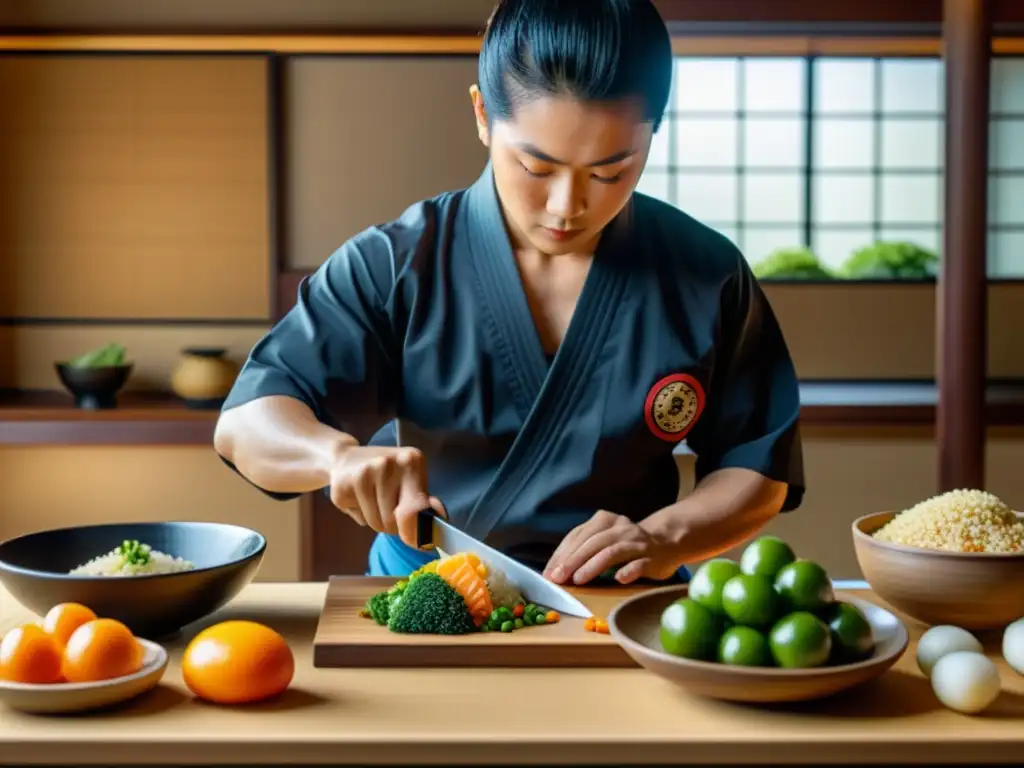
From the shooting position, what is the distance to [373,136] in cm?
474

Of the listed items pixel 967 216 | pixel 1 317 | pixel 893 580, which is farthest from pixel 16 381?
pixel 893 580

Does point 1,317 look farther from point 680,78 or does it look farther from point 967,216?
point 967,216

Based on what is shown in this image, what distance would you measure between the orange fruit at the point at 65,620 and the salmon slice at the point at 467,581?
0.40 m

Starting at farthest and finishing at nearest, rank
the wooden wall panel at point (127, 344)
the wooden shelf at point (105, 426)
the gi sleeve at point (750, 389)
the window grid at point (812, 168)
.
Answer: the window grid at point (812, 168), the wooden wall panel at point (127, 344), the wooden shelf at point (105, 426), the gi sleeve at point (750, 389)

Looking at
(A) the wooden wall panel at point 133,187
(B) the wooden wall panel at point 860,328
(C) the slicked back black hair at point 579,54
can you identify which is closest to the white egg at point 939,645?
(C) the slicked back black hair at point 579,54

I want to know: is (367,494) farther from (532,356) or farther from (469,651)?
(532,356)

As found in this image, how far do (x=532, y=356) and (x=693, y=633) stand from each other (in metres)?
0.68

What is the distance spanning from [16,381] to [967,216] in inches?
143

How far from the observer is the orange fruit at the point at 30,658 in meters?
1.22

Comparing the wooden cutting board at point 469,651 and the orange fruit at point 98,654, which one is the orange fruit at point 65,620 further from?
the wooden cutting board at point 469,651

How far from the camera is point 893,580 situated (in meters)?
1.53

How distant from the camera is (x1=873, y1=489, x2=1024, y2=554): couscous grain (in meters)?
1.50

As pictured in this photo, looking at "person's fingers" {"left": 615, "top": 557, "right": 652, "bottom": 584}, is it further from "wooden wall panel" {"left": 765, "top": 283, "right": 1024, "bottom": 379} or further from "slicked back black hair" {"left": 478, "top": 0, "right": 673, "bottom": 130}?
"wooden wall panel" {"left": 765, "top": 283, "right": 1024, "bottom": 379}

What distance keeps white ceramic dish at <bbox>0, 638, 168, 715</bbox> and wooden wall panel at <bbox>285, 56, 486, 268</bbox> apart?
11.8 feet
